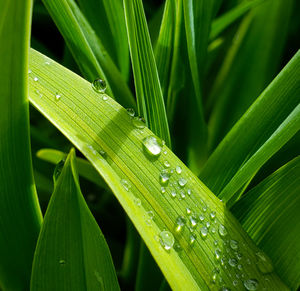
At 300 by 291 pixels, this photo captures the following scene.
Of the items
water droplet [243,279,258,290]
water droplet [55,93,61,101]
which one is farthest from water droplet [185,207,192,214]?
water droplet [55,93,61,101]

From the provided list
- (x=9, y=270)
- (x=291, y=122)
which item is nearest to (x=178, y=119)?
(x=291, y=122)

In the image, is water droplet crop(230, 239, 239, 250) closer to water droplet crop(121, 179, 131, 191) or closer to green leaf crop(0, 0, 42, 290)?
water droplet crop(121, 179, 131, 191)

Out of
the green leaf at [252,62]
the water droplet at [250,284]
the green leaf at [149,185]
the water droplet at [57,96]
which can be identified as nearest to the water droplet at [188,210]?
the green leaf at [149,185]

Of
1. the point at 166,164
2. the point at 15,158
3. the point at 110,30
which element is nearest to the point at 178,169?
the point at 166,164

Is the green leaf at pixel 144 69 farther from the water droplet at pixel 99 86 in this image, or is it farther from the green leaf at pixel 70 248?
the green leaf at pixel 70 248

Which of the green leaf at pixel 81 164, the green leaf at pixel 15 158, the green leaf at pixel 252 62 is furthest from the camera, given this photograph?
the green leaf at pixel 252 62

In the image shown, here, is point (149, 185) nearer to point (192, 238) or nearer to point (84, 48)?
point (192, 238)

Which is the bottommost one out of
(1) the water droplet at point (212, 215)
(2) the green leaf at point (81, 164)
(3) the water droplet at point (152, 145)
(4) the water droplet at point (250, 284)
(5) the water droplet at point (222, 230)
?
(2) the green leaf at point (81, 164)
